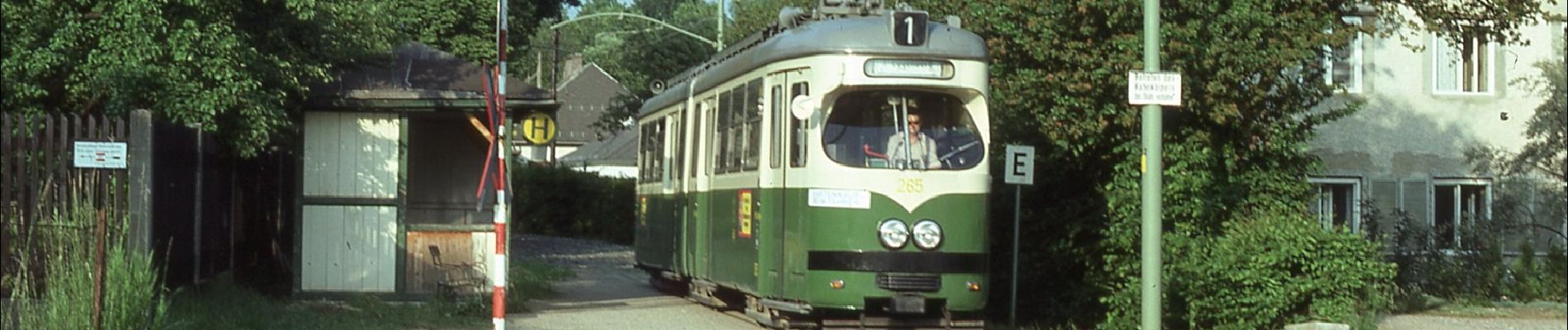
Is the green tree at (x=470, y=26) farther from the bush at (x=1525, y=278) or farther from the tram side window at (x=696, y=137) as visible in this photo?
the bush at (x=1525, y=278)

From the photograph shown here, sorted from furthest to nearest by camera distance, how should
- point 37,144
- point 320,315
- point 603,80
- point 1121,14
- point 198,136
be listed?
point 603,80 < point 1121,14 < point 320,315 < point 198,136 < point 37,144

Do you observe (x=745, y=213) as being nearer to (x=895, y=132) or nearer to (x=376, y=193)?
(x=895, y=132)

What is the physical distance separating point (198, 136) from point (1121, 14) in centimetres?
827

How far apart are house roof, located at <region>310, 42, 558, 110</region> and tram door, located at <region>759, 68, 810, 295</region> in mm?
3516

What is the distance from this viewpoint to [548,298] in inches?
828

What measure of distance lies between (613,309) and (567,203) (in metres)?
30.8

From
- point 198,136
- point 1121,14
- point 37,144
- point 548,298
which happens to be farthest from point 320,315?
point 1121,14

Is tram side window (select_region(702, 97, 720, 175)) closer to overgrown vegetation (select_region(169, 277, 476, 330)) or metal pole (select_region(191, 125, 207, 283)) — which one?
overgrown vegetation (select_region(169, 277, 476, 330))

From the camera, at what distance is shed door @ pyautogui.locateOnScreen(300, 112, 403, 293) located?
59.3 ft

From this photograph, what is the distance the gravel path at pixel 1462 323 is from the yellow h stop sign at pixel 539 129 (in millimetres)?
8839

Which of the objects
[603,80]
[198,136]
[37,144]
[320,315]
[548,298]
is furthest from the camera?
[603,80]

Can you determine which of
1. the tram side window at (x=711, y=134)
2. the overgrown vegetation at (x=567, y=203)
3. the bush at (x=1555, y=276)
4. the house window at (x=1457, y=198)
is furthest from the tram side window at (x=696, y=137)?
the overgrown vegetation at (x=567, y=203)

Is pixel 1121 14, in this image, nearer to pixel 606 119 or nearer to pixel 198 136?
pixel 198 136

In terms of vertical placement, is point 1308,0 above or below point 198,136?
above
